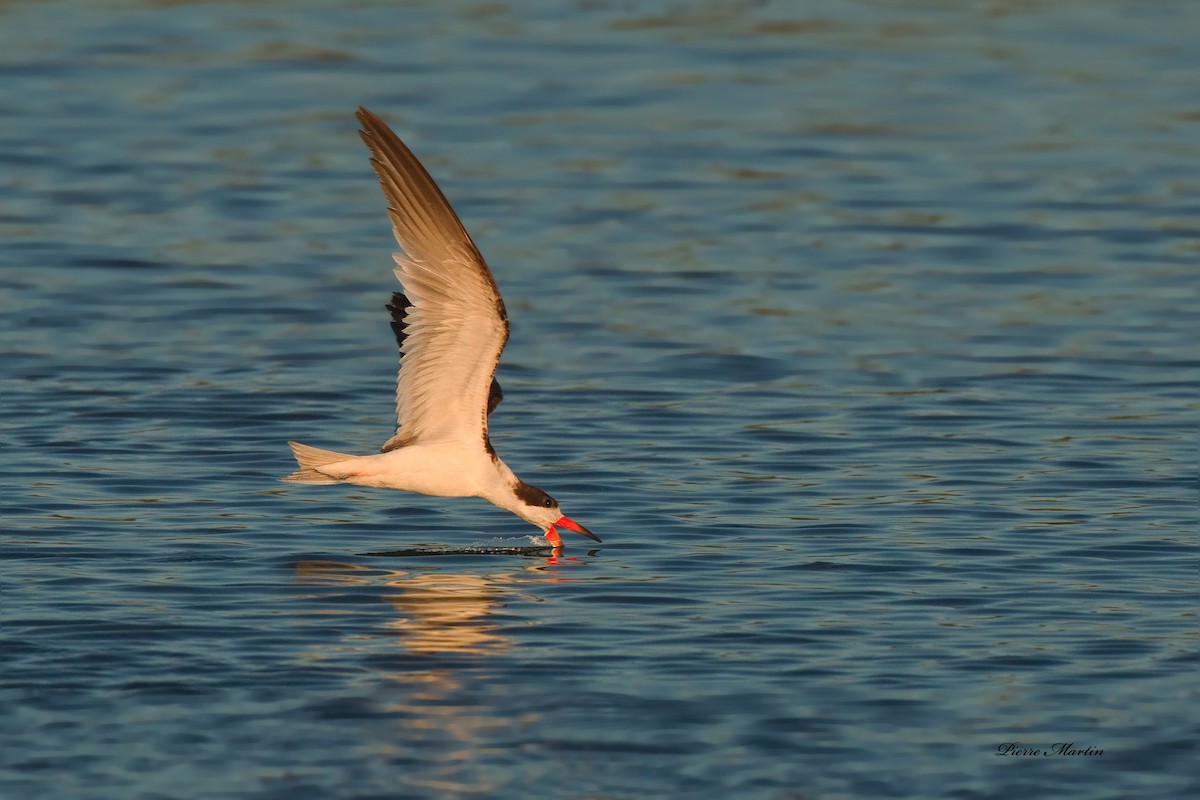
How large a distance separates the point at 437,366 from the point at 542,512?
1151 mm

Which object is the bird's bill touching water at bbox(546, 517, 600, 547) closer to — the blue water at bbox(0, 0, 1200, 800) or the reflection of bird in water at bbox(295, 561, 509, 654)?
the blue water at bbox(0, 0, 1200, 800)

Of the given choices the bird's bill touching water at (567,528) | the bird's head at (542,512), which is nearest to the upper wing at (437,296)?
the bird's head at (542,512)

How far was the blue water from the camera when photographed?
956cm

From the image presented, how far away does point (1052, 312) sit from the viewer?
18766 mm

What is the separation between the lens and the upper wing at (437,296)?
37.9 ft

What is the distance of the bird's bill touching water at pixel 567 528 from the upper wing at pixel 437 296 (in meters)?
0.82

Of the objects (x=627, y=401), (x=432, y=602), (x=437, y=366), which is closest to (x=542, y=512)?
(x=437, y=366)

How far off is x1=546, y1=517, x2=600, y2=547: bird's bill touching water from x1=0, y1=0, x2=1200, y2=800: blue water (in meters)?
0.16

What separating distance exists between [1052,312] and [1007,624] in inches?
320

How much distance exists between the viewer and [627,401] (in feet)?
53.2

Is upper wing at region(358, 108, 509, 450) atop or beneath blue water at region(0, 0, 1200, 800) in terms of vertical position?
atop

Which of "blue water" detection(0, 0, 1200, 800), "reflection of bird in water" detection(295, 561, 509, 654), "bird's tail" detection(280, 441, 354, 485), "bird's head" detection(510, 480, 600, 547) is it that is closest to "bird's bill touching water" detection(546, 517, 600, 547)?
"bird's head" detection(510, 480, 600, 547)

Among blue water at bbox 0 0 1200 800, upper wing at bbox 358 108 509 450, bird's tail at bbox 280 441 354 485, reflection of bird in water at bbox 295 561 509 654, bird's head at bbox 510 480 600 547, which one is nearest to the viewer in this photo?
blue water at bbox 0 0 1200 800

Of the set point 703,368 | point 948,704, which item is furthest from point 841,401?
point 948,704
